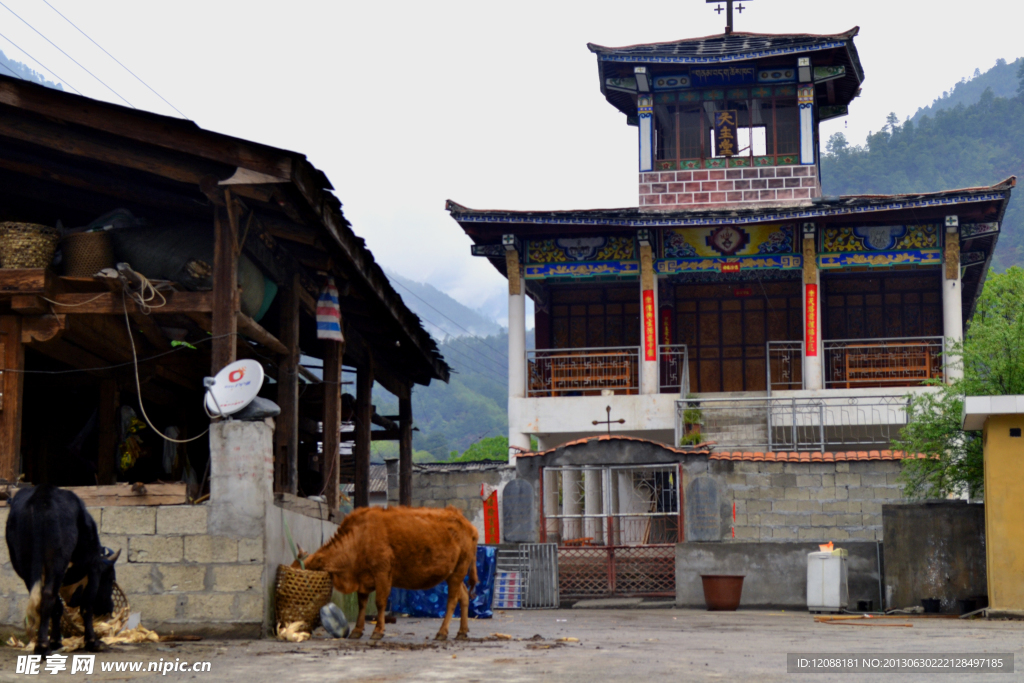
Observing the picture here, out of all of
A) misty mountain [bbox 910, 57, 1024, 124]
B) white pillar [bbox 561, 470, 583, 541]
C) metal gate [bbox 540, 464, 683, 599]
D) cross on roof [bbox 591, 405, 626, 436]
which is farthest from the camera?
misty mountain [bbox 910, 57, 1024, 124]

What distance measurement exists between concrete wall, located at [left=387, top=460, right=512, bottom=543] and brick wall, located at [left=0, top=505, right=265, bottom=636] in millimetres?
15182

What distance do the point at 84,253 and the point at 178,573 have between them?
3379 millimetres

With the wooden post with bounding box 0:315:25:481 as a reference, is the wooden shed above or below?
above

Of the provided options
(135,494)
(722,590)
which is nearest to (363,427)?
(722,590)

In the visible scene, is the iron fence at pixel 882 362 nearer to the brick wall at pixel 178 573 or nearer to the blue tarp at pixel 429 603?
the blue tarp at pixel 429 603

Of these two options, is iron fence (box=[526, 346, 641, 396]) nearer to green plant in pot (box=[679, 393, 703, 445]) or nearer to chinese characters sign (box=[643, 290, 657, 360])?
A: chinese characters sign (box=[643, 290, 657, 360])

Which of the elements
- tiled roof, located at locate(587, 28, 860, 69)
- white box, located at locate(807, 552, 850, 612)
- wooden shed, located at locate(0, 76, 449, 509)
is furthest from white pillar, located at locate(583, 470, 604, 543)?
tiled roof, located at locate(587, 28, 860, 69)

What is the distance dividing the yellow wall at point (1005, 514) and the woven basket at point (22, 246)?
35.4ft

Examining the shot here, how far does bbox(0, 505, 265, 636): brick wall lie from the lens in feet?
33.9

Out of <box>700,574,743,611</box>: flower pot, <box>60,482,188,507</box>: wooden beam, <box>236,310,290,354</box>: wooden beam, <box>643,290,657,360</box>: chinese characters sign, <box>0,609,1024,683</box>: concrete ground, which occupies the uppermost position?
<box>643,290,657,360</box>: chinese characters sign

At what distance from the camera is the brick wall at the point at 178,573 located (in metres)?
10.3

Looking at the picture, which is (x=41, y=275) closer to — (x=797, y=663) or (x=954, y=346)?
(x=797, y=663)

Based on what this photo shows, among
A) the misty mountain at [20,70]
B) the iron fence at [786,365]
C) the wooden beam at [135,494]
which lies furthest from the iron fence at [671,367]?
the misty mountain at [20,70]

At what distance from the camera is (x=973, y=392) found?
17.3 meters
